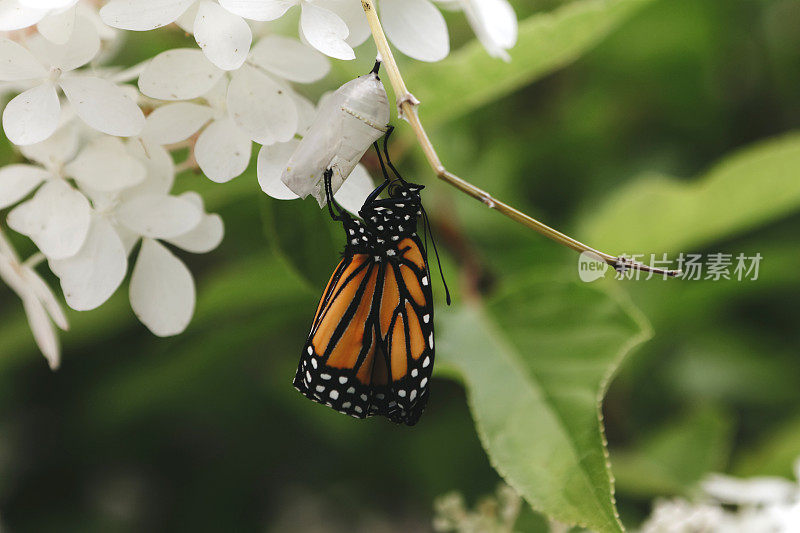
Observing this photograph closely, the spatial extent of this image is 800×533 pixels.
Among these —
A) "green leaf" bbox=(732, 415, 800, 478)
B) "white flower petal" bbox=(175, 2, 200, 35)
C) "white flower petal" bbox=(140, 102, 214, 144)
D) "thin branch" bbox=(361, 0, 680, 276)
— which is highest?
"green leaf" bbox=(732, 415, 800, 478)

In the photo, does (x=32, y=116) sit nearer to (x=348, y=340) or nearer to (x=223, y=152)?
(x=223, y=152)

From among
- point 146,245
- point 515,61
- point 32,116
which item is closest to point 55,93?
point 32,116

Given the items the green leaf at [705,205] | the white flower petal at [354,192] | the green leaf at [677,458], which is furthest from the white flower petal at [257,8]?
the green leaf at [677,458]

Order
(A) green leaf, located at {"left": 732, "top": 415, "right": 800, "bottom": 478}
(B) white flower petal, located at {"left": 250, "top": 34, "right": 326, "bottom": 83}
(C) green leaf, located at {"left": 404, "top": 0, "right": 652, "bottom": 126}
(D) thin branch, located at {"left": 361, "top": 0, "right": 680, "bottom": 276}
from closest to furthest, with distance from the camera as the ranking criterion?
(D) thin branch, located at {"left": 361, "top": 0, "right": 680, "bottom": 276} → (B) white flower petal, located at {"left": 250, "top": 34, "right": 326, "bottom": 83} → (C) green leaf, located at {"left": 404, "top": 0, "right": 652, "bottom": 126} → (A) green leaf, located at {"left": 732, "top": 415, "right": 800, "bottom": 478}

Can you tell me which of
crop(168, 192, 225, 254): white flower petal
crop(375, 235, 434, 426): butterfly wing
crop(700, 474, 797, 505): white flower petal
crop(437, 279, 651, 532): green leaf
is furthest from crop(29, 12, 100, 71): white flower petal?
crop(700, 474, 797, 505): white flower petal

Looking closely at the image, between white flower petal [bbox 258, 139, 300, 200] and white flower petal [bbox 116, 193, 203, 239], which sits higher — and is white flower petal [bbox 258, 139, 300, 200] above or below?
above

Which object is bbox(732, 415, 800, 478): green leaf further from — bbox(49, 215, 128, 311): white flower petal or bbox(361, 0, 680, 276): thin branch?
bbox(49, 215, 128, 311): white flower petal

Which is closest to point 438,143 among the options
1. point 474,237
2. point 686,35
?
point 474,237

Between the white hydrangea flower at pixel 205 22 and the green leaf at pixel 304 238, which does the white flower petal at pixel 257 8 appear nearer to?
the white hydrangea flower at pixel 205 22
